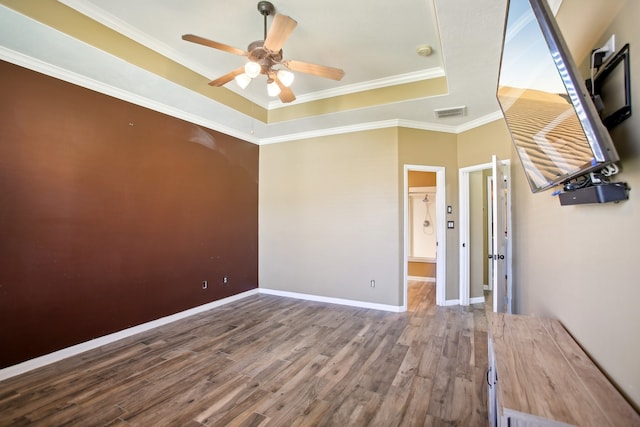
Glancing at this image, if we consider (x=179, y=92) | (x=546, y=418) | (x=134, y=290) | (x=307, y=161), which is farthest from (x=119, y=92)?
(x=546, y=418)

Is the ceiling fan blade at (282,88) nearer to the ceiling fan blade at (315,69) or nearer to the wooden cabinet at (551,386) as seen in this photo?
the ceiling fan blade at (315,69)

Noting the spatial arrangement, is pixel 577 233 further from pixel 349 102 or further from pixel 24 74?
pixel 24 74

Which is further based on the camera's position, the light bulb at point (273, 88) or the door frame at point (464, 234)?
the door frame at point (464, 234)

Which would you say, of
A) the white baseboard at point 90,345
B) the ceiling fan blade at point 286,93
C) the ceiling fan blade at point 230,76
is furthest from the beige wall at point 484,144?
the white baseboard at point 90,345

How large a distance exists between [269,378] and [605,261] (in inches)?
97.2

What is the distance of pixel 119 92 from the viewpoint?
10.6 ft

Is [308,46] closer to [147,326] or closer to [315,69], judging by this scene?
[315,69]

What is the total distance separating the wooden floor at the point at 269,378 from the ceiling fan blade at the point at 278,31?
2.76m

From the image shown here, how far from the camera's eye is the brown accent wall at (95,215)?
2539 mm

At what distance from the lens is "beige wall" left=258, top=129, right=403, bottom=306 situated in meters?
4.34

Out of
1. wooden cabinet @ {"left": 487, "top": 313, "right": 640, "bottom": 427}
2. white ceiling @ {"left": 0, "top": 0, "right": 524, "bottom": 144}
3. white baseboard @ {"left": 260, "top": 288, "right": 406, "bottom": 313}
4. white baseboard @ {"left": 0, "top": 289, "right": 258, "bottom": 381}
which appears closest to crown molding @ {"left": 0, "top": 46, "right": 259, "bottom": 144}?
white ceiling @ {"left": 0, "top": 0, "right": 524, "bottom": 144}

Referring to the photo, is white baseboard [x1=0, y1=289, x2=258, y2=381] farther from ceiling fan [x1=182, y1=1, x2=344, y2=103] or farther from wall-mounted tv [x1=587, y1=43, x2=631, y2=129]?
wall-mounted tv [x1=587, y1=43, x2=631, y2=129]

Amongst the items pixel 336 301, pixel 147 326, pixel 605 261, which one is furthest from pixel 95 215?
pixel 605 261

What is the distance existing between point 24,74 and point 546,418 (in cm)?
427
